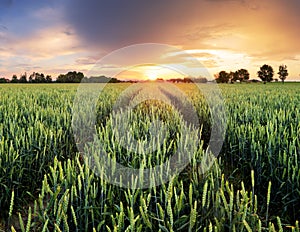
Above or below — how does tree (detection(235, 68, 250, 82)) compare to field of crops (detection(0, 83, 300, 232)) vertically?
above

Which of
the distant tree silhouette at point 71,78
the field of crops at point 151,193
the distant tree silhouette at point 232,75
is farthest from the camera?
the distant tree silhouette at point 232,75

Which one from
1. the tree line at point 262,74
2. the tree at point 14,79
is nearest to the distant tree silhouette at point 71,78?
the tree at point 14,79

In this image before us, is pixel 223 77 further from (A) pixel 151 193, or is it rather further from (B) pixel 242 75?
(A) pixel 151 193

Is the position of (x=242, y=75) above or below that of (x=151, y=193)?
above

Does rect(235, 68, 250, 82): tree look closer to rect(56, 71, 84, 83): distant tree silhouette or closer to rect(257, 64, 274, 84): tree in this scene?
rect(257, 64, 274, 84): tree

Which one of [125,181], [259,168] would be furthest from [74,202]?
[259,168]

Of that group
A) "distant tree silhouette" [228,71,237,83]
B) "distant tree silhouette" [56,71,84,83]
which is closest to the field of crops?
"distant tree silhouette" [56,71,84,83]

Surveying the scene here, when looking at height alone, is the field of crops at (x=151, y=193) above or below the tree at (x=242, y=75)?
below

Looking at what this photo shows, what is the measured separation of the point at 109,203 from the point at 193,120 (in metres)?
4.11

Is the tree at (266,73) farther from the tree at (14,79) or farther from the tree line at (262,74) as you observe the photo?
the tree at (14,79)

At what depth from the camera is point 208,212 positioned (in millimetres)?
1711

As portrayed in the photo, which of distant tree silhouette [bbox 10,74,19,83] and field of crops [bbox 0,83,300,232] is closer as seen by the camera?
field of crops [bbox 0,83,300,232]

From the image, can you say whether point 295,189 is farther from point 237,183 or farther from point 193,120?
point 193,120

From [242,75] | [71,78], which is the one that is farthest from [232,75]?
[71,78]
